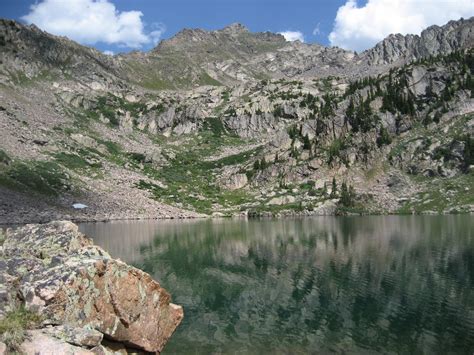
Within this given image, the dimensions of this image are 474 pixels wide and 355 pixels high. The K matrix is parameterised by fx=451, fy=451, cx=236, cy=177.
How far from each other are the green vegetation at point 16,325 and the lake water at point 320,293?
13.1 metres

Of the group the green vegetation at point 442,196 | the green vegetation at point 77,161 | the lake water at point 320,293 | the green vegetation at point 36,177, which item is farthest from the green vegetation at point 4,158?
the green vegetation at point 442,196

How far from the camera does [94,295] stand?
18.0 m

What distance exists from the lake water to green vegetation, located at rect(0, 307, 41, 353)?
1312 centimetres

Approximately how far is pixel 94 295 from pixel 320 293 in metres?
27.4

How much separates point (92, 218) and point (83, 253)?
411ft

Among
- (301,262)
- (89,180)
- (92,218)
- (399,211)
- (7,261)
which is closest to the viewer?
(7,261)

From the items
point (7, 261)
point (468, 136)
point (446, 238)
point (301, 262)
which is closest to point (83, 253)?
point (7, 261)

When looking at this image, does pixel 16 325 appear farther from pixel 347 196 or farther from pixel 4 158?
pixel 347 196

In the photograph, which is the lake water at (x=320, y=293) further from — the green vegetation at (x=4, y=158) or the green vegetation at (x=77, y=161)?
the green vegetation at (x=77, y=161)

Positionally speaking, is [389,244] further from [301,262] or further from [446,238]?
[301,262]

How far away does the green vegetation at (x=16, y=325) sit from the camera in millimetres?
13687

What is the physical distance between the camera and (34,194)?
140000mm

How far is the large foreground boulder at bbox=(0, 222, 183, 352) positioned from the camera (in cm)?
1666

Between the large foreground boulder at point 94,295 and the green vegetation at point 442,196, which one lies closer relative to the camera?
the large foreground boulder at point 94,295
